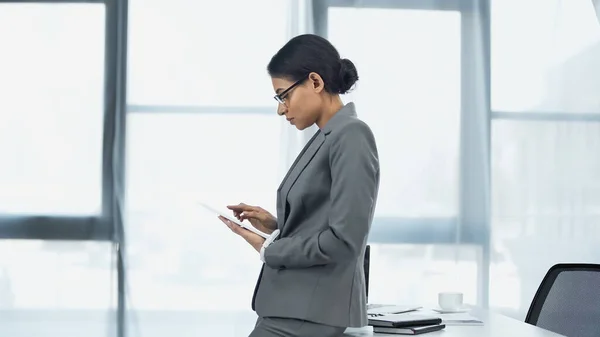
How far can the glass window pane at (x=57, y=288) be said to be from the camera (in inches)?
141

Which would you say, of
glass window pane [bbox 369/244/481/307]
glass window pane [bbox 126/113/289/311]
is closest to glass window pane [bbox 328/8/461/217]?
glass window pane [bbox 369/244/481/307]

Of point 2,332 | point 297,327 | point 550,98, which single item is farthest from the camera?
point 550,98

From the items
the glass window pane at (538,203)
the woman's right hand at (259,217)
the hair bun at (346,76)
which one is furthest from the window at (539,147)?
the hair bun at (346,76)

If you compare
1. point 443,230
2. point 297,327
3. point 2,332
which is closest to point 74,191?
point 2,332

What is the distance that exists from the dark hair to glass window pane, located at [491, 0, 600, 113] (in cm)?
231

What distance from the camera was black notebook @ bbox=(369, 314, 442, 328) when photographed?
5.95 ft

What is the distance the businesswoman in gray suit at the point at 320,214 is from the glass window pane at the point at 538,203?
Answer: 231cm

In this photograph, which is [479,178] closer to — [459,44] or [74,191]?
[459,44]

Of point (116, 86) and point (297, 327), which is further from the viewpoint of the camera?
point (116, 86)

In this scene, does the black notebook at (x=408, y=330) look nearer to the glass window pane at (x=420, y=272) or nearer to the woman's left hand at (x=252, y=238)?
the woman's left hand at (x=252, y=238)

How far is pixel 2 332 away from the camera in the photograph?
358 centimetres

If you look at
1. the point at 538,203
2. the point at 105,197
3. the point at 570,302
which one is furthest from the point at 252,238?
the point at 538,203

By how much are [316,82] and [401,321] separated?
616 mm

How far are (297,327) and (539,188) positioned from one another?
2572 millimetres
